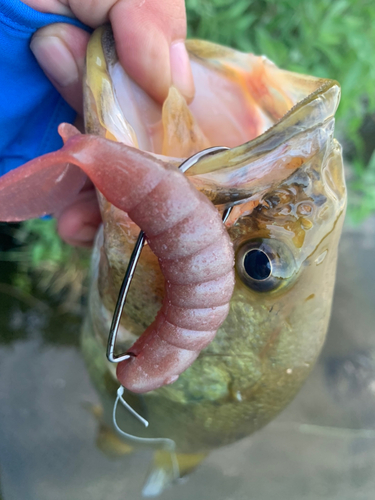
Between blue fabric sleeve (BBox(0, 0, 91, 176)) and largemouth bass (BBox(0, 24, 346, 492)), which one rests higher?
blue fabric sleeve (BBox(0, 0, 91, 176))

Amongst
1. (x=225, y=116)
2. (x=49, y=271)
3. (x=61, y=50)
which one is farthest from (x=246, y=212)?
(x=49, y=271)

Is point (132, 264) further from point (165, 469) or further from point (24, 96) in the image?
point (165, 469)

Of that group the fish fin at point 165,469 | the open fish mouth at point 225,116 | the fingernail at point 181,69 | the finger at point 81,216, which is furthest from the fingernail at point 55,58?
the fish fin at point 165,469

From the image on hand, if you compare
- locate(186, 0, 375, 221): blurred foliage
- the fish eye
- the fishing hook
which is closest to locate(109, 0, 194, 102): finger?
the fishing hook

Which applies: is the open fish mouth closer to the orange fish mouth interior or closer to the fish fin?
the orange fish mouth interior

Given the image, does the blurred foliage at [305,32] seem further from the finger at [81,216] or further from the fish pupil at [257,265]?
the fish pupil at [257,265]
